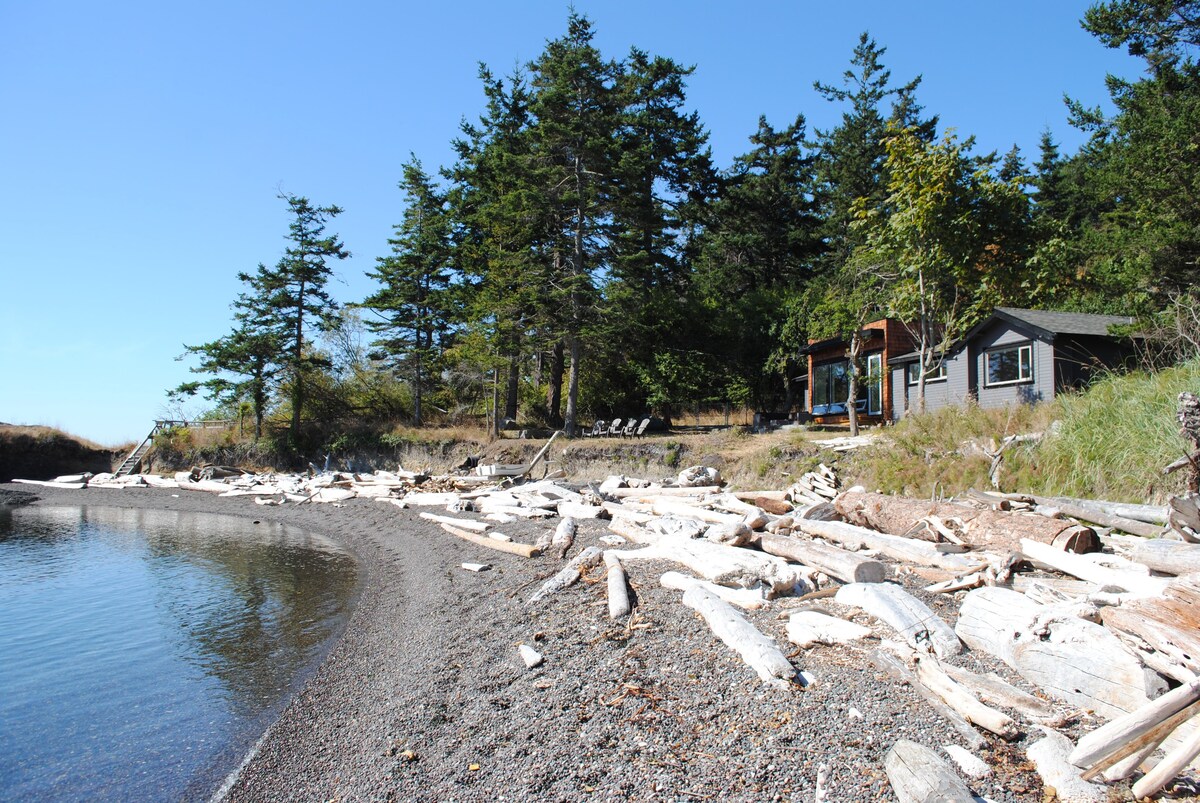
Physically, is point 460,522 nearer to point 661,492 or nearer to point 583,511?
point 583,511

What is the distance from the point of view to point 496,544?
13.0m

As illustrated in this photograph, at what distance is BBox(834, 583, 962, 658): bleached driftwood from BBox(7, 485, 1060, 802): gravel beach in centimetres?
23

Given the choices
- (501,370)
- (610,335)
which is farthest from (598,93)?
(501,370)

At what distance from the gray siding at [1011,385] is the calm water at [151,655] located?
1771 centimetres

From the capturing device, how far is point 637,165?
28047mm

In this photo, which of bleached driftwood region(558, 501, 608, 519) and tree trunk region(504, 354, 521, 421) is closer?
bleached driftwood region(558, 501, 608, 519)

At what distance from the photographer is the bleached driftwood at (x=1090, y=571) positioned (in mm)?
5746

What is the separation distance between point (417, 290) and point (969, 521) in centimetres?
3186

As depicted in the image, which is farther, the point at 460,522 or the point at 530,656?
the point at 460,522

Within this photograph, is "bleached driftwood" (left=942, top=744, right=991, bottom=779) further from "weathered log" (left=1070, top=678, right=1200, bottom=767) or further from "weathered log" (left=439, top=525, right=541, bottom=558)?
"weathered log" (left=439, top=525, right=541, bottom=558)

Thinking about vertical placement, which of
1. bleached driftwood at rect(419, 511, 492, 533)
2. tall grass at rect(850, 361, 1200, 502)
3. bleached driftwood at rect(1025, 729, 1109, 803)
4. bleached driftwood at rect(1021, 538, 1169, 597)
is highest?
tall grass at rect(850, 361, 1200, 502)

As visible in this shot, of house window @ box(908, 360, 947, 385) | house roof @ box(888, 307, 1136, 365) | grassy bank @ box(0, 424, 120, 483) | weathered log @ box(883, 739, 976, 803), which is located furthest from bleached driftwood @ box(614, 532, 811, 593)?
grassy bank @ box(0, 424, 120, 483)

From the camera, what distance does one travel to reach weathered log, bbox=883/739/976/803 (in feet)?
10.9

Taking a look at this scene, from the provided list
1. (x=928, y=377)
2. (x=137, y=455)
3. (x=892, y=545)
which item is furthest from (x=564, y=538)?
(x=137, y=455)
